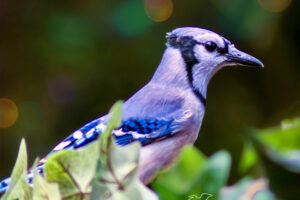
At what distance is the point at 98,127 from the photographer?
83 cm

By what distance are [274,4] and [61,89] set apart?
82cm

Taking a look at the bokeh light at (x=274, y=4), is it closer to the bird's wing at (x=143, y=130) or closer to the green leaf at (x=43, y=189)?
the bird's wing at (x=143, y=130)

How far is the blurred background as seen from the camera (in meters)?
2.07

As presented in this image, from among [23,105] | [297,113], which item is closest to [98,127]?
[297,113]

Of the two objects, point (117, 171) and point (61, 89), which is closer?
point (117, 171)

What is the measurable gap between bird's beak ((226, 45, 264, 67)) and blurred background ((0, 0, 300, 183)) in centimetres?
109

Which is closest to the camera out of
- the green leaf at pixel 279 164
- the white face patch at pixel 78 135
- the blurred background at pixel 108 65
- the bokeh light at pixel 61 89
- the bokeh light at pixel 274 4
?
the green leaf at pixel 279 164

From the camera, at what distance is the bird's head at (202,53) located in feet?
3.00

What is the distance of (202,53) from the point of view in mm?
954

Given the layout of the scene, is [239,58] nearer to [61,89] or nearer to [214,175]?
[214,175]

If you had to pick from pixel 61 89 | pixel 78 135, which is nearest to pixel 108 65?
pixel 61 89

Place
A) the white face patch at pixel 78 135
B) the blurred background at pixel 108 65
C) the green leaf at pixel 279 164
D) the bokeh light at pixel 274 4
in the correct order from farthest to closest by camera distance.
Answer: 1. the blurred background at pixel 108 65
2. the bokeh light at pixel 274 4
3. the white face patch at pixel 78 135
4. the green leaf at pixel 279 164

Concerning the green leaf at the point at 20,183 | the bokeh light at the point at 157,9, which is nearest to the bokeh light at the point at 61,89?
the bokeh light at the point at 157,9

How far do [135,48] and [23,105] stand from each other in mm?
469
